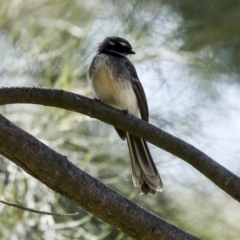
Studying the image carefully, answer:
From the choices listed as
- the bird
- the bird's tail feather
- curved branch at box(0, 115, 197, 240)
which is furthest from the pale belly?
curved branch at box(0, 115, 197, 240)

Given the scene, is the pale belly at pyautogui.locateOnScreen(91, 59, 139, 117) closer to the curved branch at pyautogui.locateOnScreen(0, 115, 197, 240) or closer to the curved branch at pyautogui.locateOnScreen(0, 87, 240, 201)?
the curved branch at pyautogui.locateOnScreen(0, 87, 240, 201)

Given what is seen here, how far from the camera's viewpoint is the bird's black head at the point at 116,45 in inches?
99.7

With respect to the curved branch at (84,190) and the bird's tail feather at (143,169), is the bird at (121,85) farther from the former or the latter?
the curved branch at (84,190)

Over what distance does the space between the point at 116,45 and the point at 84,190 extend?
1135mm

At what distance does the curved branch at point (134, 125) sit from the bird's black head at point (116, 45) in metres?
0.74

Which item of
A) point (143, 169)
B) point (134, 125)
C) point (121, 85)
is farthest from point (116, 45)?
point (134, 125)

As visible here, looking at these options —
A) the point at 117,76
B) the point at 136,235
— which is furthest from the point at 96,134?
the point at 136,235

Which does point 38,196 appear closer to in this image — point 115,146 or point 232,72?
point 115,146

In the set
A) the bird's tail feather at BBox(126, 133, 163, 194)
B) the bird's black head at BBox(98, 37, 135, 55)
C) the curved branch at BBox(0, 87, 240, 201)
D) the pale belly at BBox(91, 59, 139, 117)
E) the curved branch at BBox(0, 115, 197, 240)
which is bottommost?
the curved branch at BBox(0, 115, 197, 240)

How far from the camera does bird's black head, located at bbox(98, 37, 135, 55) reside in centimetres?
253

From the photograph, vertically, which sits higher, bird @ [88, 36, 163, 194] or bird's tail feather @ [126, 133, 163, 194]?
bird @ [88, 36, 163, 194]

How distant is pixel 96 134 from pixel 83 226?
373mm

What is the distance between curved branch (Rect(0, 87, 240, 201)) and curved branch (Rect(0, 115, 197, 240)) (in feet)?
0.47

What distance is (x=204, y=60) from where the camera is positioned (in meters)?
2.51
